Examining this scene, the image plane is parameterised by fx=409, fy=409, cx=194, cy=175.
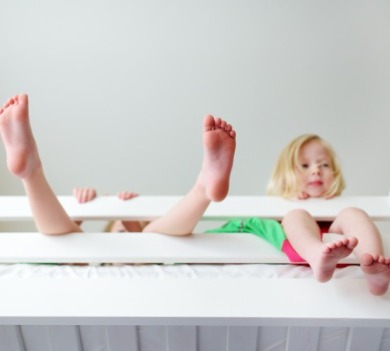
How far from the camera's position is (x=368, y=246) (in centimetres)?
77

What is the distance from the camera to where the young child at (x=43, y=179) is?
31.2 inches

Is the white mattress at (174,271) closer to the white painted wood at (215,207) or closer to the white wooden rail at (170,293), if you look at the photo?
the white wooden rail at (170,293)

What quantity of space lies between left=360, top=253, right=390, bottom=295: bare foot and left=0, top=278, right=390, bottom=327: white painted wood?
0.02 meters

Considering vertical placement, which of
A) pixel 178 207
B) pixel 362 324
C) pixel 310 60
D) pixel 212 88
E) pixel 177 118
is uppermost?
pixel 310 60

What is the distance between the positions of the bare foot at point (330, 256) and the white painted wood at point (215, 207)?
30 cm

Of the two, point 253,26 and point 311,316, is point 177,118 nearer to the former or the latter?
point 253,26

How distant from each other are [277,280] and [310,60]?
1.36m

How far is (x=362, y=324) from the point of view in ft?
2.07

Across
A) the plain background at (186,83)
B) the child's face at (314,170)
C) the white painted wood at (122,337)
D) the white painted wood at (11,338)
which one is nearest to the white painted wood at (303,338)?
the white painted wood at (122,337)

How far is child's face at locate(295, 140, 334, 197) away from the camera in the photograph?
4.11 ft

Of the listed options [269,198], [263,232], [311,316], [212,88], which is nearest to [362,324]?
[311,316]

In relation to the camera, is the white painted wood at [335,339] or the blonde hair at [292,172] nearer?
the white painted wood at [335,339]

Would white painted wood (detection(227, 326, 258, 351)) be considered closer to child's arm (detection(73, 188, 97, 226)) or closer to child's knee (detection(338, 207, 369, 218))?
child's knee (detection(338, 207, 369, 218))

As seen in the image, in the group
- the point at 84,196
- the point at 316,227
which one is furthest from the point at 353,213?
the point at 84,196
